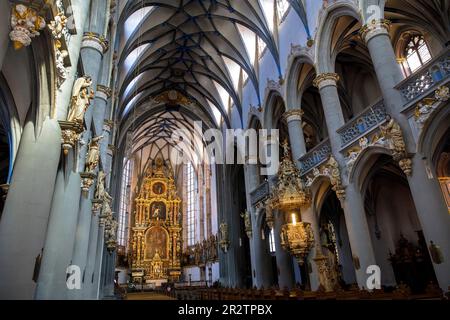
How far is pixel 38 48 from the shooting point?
493cm

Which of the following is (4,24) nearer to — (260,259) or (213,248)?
(260,259)

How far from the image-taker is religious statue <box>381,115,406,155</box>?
25.8ft

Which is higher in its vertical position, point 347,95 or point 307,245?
point 347,95

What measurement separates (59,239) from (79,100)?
9.29ft

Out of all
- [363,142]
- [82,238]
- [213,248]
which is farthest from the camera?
[213,248]

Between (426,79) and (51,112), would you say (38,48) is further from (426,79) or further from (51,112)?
(426,79)

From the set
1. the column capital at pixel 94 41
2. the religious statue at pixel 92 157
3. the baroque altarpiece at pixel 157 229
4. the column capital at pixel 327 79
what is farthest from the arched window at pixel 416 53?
the baroque altarpiece at pixel 157 229

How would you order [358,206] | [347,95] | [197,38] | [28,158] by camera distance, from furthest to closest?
[197,38] → [347,95] → [358,206] → [28,158]

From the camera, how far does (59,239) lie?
241 inches

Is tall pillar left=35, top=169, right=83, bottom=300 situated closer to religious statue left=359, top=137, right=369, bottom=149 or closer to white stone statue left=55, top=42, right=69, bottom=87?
white stone statue left=55, top=42, right=69, bottom=87

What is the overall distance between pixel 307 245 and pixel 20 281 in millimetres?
9338
